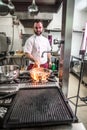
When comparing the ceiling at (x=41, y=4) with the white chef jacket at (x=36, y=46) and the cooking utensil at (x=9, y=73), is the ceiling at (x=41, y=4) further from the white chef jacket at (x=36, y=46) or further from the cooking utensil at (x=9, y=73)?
the white chef jacket at (x=36, y=46)

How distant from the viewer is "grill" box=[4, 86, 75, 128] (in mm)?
715

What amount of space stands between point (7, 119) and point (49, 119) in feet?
0.68

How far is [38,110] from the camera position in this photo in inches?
32.8

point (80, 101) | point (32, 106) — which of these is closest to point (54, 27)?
point (80, 101)

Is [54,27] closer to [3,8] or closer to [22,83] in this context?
[3,8]

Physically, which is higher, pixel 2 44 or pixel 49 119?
pixel 2 44

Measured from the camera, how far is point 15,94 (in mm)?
1078

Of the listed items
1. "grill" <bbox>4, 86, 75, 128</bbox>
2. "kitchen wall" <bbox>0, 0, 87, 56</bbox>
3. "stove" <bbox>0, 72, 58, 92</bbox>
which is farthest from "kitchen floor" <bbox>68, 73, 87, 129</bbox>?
"kitchen wall" <bbox>0, 0, 87, 56</bbox>

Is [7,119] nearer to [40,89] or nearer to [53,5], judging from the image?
[40,89]

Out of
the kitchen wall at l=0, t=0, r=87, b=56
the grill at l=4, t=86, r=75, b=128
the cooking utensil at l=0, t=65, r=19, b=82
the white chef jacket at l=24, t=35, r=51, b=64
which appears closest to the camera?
the grill at l=4, t=86, r=75, b=128

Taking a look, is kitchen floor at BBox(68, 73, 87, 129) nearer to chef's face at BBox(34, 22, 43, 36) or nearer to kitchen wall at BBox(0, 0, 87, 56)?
chef's face at BBox(34, 22, 43, 36)

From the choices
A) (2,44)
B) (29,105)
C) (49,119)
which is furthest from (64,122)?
(2,44)

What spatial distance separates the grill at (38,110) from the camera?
0.72m

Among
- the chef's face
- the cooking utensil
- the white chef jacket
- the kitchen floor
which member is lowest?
the kitchen floor
